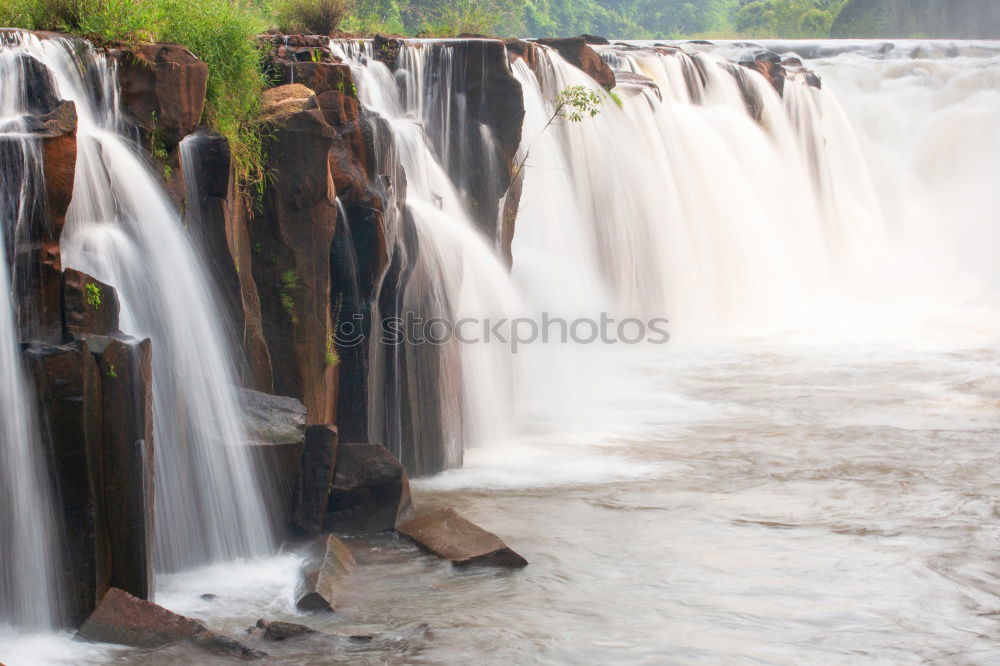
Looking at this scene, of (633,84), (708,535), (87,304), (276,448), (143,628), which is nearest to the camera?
(143,628)

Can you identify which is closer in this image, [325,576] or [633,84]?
[325,576]

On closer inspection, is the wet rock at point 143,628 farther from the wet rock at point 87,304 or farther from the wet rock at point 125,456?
the wet rock at point 87,304

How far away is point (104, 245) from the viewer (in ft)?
23.7

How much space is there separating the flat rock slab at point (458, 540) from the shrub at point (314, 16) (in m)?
8.80

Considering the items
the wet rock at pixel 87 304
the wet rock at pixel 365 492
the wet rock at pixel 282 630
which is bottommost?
the wet rock at pixel 282 630

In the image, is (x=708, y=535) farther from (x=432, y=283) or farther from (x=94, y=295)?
(x=94, y=295)

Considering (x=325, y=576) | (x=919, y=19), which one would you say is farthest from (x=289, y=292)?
(x=919, y=19)

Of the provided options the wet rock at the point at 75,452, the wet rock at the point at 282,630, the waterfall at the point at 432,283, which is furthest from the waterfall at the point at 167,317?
the waterfall at the point at 432,283

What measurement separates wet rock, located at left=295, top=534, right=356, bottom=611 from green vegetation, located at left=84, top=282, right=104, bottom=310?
6.40 feet

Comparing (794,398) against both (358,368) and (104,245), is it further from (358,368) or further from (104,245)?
(104,245)

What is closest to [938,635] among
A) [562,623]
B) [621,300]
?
[562,623]

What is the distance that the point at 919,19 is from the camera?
48.6 m

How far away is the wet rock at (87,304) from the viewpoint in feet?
21.2

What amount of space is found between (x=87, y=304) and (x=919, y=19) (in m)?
47.8
